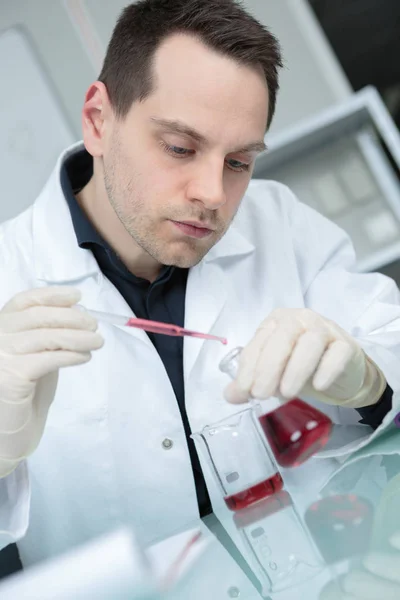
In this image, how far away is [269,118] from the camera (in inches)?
67.9

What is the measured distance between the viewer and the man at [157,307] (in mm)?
1244

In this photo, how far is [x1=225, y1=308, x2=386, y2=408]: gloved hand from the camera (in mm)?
1199

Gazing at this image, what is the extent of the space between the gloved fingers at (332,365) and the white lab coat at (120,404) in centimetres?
21

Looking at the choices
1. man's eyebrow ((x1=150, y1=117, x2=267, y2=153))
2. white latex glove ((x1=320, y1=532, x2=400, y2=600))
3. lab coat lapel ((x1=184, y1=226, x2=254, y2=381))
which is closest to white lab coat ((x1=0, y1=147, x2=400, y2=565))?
lab coat lapel ((x1=184, y1=226, x2=254, y2=381))

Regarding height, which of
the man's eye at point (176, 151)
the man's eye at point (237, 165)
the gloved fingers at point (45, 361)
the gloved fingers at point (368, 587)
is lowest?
the gloved fingers at point (368, 587)

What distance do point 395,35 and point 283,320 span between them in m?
5.77

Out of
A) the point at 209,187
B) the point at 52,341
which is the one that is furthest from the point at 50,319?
the point at 209,187

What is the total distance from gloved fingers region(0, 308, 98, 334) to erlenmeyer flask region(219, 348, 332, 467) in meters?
0.27

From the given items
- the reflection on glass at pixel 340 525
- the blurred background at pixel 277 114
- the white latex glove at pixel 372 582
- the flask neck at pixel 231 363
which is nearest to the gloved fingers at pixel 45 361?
the flask neck at pixel 231 363

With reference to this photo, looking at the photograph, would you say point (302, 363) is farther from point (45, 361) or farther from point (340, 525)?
point (45, 361)

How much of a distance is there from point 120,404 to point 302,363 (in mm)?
506

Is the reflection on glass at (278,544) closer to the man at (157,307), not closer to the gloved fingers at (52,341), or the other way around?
the man at (157,307)

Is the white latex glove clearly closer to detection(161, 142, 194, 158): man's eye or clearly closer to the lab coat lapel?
→ the lab coat lapel

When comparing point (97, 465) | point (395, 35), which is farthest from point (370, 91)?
point (395, 35)
